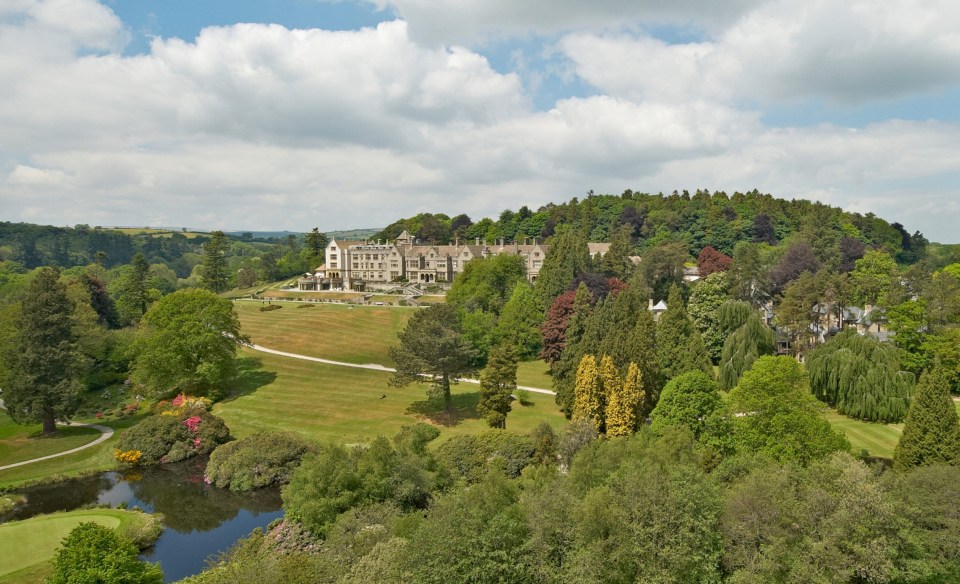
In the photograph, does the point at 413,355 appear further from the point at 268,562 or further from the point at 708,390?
the point at 268,562

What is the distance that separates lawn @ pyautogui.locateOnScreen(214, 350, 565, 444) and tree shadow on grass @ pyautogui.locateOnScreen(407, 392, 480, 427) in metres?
0.08

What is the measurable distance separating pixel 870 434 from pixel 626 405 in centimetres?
1611

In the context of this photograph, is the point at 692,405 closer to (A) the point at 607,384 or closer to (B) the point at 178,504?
(A) the point at 607,384

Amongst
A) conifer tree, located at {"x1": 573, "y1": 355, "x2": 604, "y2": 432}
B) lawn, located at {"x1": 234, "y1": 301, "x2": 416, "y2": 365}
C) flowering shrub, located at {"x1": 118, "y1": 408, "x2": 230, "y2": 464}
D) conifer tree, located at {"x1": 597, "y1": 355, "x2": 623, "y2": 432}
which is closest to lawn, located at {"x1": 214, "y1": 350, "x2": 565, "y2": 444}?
flowering shrub, located at {"x1": 118, "y1": 408, "x2": 230, "y2": 464}

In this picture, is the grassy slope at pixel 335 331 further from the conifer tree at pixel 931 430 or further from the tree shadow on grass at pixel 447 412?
the conifer tree at pixel 931 430

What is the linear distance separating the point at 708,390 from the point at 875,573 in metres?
15.1

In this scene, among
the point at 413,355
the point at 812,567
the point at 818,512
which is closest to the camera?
the point at 812,567

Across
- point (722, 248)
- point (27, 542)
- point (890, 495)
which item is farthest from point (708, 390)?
point (722, 248)

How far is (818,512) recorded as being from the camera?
20734 mm

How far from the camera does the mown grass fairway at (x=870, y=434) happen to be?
3544 cm

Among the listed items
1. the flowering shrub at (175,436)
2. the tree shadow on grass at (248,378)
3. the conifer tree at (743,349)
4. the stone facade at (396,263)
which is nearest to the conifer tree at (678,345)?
the conifer tree at (743,349)

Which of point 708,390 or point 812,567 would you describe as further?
point 708,390

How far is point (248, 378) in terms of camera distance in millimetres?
58000

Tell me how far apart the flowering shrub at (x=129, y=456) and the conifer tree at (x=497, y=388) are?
24.9 meters
